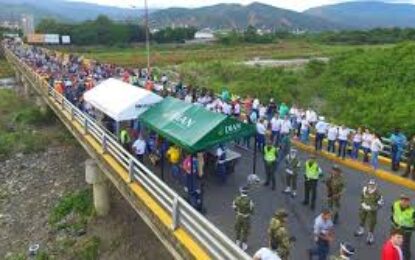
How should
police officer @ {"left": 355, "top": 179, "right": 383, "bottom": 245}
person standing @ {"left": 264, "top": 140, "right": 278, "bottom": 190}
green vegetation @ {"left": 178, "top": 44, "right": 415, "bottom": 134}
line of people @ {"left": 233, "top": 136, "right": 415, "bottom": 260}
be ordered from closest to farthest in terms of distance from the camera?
line of people @ {"left": 233, "top": 136, "right": 415, "bottom": 260}
police officer @ {"left": 355, "top": 179, "right": 383, "bottom": 245}
person standing @ {"left": 264, "top": 140, "right": 278, "bottom": 190}
green vegetation @ {"left": 178, "top": 44, "right": 415, "bottom": 134}

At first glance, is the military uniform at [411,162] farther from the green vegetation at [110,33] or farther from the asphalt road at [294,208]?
the green vegetation at [110,33]

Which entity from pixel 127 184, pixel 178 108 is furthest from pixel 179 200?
pixel 178 108

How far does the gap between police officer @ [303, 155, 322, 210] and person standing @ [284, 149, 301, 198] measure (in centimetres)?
52

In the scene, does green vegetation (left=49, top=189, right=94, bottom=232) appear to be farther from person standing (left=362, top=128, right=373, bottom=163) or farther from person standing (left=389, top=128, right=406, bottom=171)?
person standing (left=389, top=128, right=406, bottom=171)

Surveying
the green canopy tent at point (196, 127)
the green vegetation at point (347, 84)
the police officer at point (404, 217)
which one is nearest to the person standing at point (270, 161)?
the green canopy tent at point (196, 127)

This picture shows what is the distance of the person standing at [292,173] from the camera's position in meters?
14.8

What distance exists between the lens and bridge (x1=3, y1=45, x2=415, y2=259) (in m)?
10.8

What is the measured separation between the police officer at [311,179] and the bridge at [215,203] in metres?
0.28

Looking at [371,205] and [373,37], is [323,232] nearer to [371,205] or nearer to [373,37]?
[371,205]

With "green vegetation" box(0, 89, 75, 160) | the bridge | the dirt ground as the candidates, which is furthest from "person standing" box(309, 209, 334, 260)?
"green vegetation" box(0, 89, 75, 160)

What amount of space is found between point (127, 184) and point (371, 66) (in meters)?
33.6

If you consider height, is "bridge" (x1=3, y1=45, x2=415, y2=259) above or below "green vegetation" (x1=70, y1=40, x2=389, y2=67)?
above

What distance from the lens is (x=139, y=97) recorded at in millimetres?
18031

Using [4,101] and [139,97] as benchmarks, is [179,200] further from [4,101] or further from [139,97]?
[4,101]
